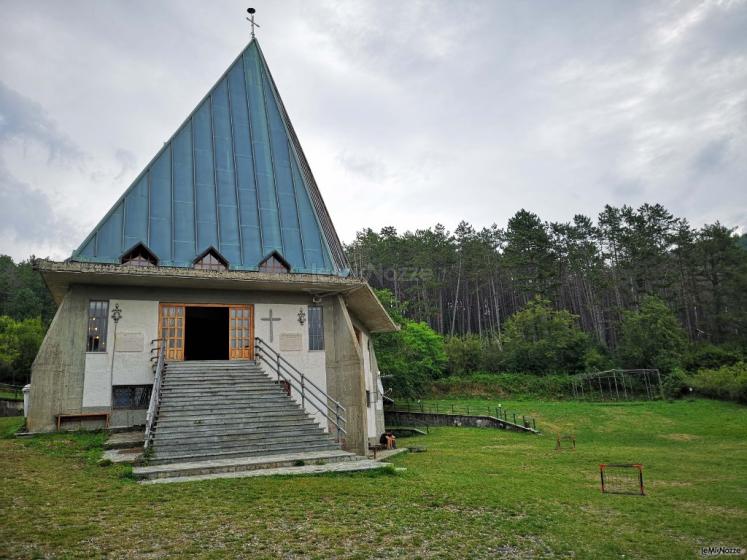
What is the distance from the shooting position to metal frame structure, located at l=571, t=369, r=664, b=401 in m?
41.1

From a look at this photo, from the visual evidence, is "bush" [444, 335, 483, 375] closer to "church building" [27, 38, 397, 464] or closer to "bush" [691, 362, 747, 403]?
"bush" [691, 362, 747, 403]

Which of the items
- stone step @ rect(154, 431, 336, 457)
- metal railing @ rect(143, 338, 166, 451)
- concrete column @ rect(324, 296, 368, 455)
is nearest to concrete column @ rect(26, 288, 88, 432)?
metal railing @ rect(143, 338, 166, 451)

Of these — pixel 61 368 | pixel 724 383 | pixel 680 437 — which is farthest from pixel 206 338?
pixel 724 383

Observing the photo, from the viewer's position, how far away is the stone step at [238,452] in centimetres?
1122

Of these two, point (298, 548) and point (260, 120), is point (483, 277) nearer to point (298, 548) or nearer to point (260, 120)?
point (260, 120)

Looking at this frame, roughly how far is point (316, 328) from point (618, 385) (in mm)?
34930

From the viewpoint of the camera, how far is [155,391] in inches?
529

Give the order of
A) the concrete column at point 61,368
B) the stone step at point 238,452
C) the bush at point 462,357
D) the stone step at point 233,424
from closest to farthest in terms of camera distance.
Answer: the stone step at point 238,452, the stone step at point 233,424, the concrete column at point 61,368, the bush at point 462,357

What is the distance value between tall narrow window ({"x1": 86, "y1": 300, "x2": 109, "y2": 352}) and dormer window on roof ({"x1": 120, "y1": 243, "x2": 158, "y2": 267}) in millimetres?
1705

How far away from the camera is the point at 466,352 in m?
55.5

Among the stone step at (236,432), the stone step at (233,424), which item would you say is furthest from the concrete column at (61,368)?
the stone step at (236,432)

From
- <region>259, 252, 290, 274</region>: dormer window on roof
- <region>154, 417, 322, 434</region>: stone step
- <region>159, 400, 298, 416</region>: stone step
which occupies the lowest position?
<region>154, 417, 322, 434</region>: stone step

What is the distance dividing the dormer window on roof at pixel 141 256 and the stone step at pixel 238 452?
8226 millimetres

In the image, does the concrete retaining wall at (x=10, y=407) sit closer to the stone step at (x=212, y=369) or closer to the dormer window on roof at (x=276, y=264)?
the stone step at (x=212, y=369)
